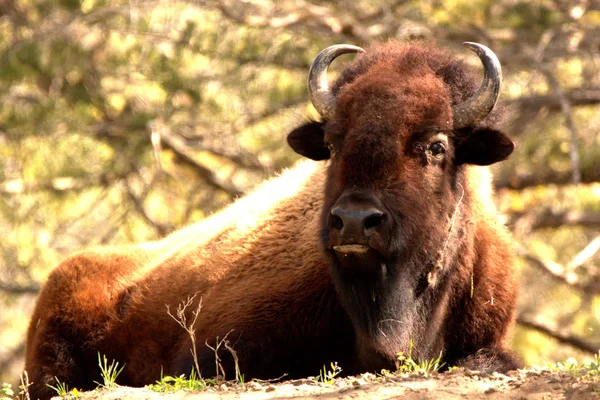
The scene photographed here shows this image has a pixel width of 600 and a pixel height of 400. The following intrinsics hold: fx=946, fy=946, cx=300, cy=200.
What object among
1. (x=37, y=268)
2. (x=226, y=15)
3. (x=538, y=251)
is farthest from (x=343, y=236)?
(x=538, y=251)

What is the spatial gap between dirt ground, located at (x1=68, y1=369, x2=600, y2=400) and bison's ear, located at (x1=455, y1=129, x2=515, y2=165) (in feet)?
6.30

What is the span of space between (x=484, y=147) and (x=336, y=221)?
1.54 m

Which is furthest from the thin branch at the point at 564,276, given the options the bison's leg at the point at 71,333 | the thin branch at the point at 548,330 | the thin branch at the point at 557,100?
the bison's leg at the point at 71,333

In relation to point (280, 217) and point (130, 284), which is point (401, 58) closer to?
point (280, 217)

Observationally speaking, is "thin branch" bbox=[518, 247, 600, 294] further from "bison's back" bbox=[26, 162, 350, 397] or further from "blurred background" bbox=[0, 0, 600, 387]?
"bison's back" bbox=[26, 162, 350, 397]

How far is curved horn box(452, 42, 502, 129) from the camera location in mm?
6684

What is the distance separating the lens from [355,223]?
228 inches

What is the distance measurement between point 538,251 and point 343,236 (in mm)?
15358

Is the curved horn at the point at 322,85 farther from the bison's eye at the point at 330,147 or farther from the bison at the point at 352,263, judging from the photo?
the bison's eye at the point at 330,147

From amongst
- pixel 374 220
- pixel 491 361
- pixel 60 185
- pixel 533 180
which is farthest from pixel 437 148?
pixel 60 185

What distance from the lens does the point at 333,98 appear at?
276 inches

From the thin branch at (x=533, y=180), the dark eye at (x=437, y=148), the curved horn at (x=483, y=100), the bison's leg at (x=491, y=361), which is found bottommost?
the bison's leg at (x=491, y=361)

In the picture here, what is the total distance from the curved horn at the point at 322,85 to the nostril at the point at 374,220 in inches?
50.7

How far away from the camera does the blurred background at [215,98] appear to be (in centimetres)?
1375
